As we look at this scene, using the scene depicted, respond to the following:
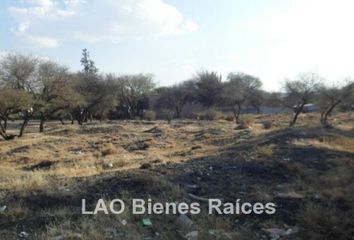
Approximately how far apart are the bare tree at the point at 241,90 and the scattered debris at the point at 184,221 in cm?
6011

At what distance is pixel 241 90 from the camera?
73.2 m

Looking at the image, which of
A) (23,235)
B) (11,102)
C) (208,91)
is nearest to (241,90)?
(208,91)

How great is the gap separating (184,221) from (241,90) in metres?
66.9

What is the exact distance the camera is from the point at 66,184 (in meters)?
9.21

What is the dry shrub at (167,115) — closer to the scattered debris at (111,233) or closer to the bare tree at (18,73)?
the bare tree at (18,73)

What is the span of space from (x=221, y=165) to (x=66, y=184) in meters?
3.56

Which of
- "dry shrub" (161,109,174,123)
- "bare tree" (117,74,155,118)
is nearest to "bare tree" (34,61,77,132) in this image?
"dry shrub" (161,109,174,123)

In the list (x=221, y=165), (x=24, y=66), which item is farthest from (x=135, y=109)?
(x=221, y=165)

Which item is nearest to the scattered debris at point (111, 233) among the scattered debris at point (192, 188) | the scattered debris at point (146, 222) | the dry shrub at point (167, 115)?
the scattered debris at point (146, 222)

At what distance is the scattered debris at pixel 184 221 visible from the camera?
7151 mm

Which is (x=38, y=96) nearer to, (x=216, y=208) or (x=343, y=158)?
(x=343, y=158)

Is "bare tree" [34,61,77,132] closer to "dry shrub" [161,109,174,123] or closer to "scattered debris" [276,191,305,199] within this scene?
"dry shrub" [161,109,174,123]

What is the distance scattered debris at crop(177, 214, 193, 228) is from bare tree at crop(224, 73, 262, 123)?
6011cm

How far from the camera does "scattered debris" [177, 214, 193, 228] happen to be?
7.15 m
